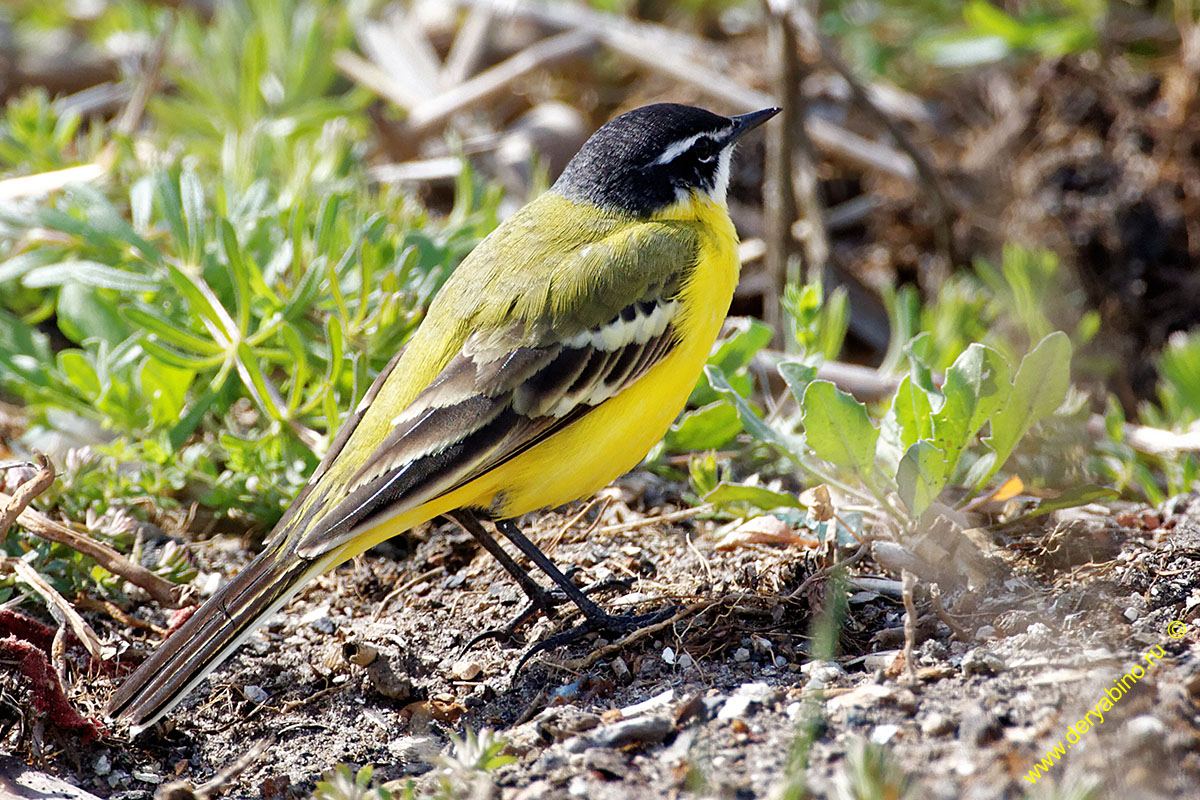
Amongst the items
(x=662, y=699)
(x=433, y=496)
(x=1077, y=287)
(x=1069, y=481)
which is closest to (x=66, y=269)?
(x=433, y=496)

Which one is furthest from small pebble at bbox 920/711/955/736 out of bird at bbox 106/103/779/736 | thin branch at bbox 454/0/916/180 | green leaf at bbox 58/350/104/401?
thin branch at bbox 454/0/916/180

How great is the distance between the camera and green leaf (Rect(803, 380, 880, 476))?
150 inches

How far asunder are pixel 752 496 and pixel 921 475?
59cm

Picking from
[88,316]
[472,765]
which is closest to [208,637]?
[472,765]

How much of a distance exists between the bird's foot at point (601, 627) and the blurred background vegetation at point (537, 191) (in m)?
0.52

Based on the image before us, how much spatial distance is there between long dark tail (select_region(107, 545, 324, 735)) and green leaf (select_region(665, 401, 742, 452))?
1.68 meters

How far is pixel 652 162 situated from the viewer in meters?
4.66

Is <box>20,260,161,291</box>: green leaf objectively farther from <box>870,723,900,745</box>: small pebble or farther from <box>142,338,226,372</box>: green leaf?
<box>870,723,900,745</box>: small pebble

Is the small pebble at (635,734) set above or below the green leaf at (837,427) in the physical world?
below

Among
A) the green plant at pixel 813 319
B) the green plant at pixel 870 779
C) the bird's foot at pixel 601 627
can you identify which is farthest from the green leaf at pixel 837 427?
the green plant at pixel 870 779

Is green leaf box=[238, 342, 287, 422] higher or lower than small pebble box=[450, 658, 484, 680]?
higher

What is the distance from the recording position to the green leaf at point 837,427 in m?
3.80

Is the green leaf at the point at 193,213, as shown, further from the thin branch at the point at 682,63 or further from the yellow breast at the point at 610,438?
the thin branch at the point at 682,63

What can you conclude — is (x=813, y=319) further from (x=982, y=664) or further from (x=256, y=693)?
(x=256, y=693)
